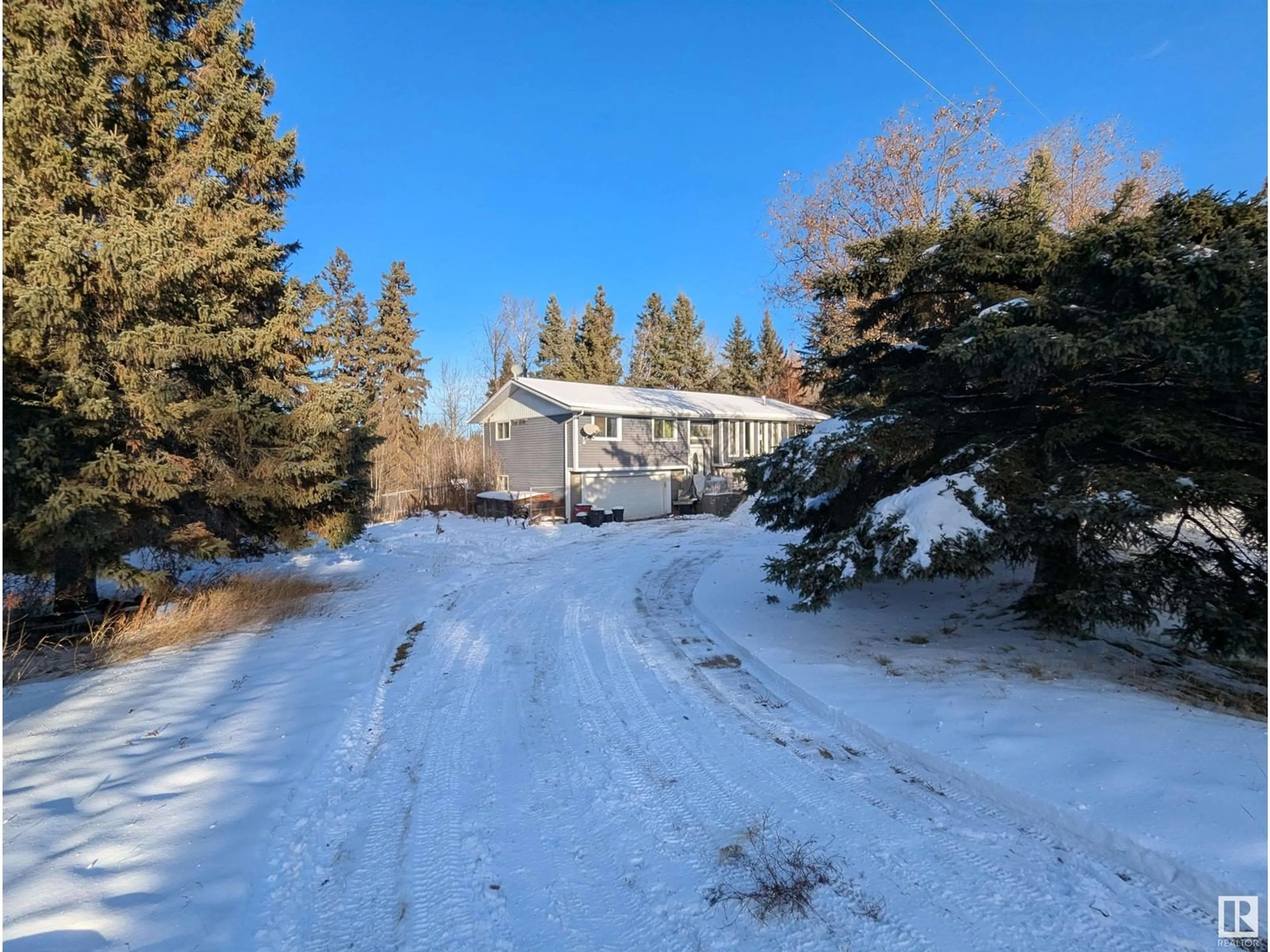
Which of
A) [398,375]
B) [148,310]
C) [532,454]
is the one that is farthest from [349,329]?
[148,310]

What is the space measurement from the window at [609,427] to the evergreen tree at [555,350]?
52.9ft

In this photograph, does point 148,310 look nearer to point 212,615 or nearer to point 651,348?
point 212,615

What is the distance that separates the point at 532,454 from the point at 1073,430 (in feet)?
62.6

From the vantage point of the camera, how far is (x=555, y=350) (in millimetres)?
37406

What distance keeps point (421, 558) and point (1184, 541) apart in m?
11.7

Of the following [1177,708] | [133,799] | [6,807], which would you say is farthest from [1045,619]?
[6,807]

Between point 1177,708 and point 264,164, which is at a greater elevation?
point 264,164

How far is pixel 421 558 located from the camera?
12086mm

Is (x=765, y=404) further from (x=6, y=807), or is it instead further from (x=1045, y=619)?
(x=6, y=807)

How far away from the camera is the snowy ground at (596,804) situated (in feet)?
7.20

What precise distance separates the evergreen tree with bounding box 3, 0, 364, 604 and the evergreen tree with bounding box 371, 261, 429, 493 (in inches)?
728

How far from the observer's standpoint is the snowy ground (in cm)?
219

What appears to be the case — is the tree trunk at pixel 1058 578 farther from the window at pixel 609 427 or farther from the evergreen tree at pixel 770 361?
the evergreen tree at pixel 770 361

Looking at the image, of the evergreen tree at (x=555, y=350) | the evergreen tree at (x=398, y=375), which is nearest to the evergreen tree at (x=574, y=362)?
the evergreen tree at (x=555, y=350)
